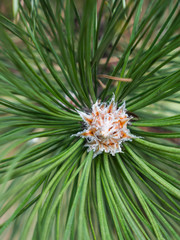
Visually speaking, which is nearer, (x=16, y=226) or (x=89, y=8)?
(x=89, y=8)

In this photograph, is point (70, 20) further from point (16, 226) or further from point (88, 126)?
point (16, 226)

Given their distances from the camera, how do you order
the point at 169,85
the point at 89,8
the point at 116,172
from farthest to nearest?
the point at 116,172
the point at 169,85
the point at 89,8

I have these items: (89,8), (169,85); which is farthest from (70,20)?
(169,85)

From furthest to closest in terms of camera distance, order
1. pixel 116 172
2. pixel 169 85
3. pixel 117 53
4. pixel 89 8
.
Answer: pixel 117 53
pixel 116 172
pixel 169 85
pixel 89 8

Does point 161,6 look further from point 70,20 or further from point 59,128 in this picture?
point 59,128

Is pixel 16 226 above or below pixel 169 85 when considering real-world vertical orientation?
below

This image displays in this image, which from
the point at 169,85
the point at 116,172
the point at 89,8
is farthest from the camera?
the point at 116,172

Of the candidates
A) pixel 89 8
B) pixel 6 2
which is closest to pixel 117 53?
pixel 6 2

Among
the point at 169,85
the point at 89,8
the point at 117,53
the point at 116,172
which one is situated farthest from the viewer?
the point at 117,53

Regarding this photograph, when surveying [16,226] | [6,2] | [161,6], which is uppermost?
[6,2]
